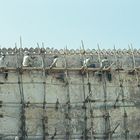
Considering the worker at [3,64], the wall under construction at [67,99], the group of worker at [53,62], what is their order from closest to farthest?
the wall under construction at [67,99]
the worker at [3,64]
the group of worker at [53,62]

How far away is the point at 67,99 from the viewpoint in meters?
22.6

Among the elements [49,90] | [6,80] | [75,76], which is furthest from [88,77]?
[6,80]

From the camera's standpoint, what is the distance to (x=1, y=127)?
21562mm

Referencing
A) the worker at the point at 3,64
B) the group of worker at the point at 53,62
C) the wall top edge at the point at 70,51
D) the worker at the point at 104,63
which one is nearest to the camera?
the worker at the point at 3,64

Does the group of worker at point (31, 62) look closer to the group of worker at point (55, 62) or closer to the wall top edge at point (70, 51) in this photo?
the group of worker at point (55, 62)

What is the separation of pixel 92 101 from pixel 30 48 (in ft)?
12.8

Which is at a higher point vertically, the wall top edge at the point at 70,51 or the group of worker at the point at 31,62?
the wall top edge at the point at 70,51

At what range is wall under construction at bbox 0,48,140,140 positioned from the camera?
21953 mm

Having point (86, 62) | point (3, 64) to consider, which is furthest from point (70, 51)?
point (3, 64)

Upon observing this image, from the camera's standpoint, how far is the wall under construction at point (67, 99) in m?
22.0

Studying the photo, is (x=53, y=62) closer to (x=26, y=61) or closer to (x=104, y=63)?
(x=26, y=61)

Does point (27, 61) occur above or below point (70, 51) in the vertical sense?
below

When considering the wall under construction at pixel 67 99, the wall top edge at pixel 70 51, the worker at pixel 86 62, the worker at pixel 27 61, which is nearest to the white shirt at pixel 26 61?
the worker at pixel 27 61

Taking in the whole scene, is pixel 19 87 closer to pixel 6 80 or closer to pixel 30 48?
pixel 6 80
